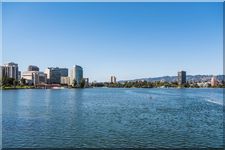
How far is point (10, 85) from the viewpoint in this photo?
504ft

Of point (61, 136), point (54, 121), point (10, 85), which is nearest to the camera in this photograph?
point (61, 136)

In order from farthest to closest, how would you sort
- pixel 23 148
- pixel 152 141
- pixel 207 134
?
pixel 207 134, pixel 152 141, pixel 23 148

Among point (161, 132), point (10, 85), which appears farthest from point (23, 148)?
point (10, 85)

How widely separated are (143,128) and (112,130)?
265 cm

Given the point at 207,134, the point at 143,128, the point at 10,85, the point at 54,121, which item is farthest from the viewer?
the point at 10,85

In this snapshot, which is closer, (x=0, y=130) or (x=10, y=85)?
(x=0, y=130)

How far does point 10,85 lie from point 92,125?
13392 cm

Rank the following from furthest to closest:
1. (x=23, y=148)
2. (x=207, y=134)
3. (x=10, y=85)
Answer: (x=10, y=85), (x=207, y=134), (x=23, y=148)

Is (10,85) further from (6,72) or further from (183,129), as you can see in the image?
(183,129)

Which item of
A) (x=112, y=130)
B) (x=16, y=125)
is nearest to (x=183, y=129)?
(x=112, y=130)

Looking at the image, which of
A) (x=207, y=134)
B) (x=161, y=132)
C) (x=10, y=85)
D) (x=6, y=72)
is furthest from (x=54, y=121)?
(x=6, y=72)

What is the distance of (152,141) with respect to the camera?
2103cm

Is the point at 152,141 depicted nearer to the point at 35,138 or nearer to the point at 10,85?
the point at 35,138

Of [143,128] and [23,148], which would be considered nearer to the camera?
[23,148]
